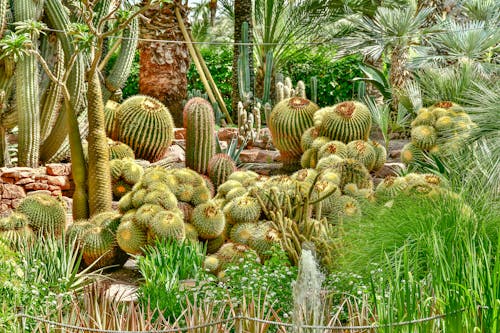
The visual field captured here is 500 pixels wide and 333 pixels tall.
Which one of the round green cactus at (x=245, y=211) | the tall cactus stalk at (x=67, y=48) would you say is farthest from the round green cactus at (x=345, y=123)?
the tall cactus stalk at (x=67, y=48)

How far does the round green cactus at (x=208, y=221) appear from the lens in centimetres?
682

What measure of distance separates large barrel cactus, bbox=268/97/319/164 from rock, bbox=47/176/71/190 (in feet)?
7.64

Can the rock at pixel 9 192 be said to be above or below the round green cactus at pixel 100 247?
above

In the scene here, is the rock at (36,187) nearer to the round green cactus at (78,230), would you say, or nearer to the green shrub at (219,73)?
the round green cactus at (78,230)

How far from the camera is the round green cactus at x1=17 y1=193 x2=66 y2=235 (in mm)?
6988

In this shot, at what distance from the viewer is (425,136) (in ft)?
29.2

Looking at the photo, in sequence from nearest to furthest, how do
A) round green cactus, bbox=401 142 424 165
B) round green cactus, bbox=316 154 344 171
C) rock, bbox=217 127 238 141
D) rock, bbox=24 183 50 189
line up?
round green cactus, bbox=316 154 344 171
rock, bbox=24 183 50 189
round green cactus, bbox=401 142 424 165
rock, bbox=217 127 238 141

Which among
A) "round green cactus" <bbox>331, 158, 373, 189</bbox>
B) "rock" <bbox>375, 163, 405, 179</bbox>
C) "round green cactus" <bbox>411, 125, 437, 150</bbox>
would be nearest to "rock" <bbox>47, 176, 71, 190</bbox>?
"round green cactus" <bbox>331, 158, 373, 189</bbox>

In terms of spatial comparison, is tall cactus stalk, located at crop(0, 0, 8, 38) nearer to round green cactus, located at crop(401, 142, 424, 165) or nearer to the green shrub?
round green cactus, located at crop(401, 142, 424, 165)

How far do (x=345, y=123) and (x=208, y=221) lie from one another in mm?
2588

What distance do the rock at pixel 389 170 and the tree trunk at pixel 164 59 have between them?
3.96 meters

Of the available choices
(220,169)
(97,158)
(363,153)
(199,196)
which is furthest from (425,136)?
(97,158)

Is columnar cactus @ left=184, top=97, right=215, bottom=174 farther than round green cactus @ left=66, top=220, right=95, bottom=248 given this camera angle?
Yes

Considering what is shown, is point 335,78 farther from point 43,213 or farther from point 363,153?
point 43,213
